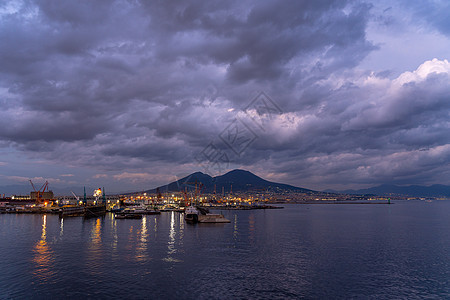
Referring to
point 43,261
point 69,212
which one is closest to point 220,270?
point 43,261

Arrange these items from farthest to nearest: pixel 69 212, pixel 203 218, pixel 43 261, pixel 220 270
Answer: pixel 69 212 < pixel 203 218 < pixel 43 261 < pixel 220 270

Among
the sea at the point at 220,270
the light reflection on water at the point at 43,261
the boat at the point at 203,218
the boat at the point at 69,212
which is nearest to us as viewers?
the sea at the point at 220,270

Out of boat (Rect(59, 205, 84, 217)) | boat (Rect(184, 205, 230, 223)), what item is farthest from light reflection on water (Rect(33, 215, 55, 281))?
boat (Rect(59, 205, 84, 217))

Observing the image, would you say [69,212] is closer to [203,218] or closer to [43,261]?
[203,218]

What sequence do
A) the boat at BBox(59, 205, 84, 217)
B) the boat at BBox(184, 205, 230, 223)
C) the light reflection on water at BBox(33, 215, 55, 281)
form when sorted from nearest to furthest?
the light reflection on water at BBox(33, 215, 55, 281) → the boat at BBox(184, 205, 230, 223) → the boat at BBox(59, 205, 84, 217)

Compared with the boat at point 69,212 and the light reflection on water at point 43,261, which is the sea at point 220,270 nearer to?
the light reflection on water at point 43,261

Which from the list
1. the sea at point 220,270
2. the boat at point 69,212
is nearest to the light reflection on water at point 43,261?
the sea at point 220,270

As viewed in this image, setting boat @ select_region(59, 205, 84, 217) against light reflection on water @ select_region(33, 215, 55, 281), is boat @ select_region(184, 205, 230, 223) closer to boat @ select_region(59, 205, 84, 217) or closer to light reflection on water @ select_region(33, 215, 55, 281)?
light reflection on water @ select_region(33, 215, 55, 281)

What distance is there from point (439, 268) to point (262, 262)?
27.9 metres

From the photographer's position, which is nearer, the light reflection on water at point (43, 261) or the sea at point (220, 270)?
the sea at point (220, 270)

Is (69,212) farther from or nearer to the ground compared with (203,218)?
farther from the ground

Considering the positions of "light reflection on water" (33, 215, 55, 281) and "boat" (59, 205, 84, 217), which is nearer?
"light reflection on water" (33, 215, 55, 281)

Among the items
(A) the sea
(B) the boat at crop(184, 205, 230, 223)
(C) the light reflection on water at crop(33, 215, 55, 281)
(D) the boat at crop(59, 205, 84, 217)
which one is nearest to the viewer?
(A) the sea

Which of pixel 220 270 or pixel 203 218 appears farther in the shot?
pixel 203 218
